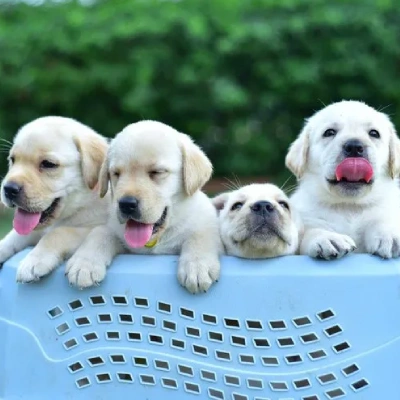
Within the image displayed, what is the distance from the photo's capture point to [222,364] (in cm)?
260

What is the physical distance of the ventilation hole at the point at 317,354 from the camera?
8.38ft

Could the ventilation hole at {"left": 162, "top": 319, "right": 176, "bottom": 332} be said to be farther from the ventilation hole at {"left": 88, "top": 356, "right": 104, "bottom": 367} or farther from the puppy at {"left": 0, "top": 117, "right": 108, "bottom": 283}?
the puppy at {"left": 0, "top": 117, "right": 108, "bottom": 283}

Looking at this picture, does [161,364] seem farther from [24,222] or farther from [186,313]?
[24,222]

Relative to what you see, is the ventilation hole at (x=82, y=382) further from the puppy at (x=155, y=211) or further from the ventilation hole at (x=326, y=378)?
the ventilation hole at (x=326, y=378)

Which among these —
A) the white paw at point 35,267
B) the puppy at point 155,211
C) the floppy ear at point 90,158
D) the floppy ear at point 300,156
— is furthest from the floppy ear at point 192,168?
the white paw at point 35,267

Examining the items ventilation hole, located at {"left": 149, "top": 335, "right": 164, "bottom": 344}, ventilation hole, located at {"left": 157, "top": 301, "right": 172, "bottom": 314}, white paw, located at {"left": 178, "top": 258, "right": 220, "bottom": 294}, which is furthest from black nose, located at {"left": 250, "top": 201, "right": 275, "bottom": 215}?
ventilation hole, located at {"left": 149, "top": 335, "right": 164, "bottom": 344}

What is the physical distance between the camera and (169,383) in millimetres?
2635

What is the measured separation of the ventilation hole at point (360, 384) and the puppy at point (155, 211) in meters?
0.60

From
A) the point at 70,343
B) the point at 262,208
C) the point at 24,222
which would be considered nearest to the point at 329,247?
the point at 262,208

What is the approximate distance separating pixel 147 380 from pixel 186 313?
275mm

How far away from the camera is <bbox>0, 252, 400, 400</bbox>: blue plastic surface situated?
100 inches

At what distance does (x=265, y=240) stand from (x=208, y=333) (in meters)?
0.44

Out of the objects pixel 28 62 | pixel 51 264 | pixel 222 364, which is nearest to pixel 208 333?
pixel 222 364

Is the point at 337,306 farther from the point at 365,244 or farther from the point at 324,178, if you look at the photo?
the point at 324,178
